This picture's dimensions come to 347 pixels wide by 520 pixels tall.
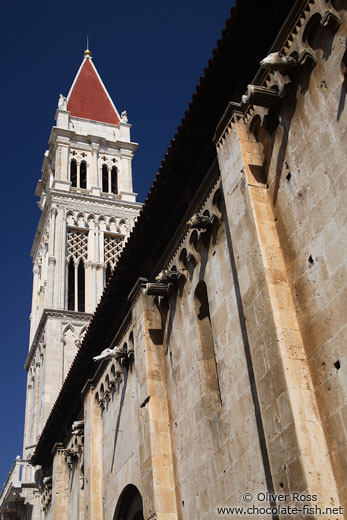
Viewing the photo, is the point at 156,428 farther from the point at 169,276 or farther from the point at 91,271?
the point at 91,271

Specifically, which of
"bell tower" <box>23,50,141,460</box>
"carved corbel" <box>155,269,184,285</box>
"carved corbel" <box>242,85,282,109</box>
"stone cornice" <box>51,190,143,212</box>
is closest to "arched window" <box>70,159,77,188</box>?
"bell tower" <box>23,50,141,460</box>

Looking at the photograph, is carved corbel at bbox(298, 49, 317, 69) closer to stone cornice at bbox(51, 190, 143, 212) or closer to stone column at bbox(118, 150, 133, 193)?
stone cornice at bbox(51, 190, 143, 212)

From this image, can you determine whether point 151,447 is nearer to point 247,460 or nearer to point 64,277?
point 247,460

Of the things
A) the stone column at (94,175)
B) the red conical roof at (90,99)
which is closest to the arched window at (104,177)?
the stone column at (94,175)

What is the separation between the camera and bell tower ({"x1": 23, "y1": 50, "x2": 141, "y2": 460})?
2753cm

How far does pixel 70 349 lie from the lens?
27125mm

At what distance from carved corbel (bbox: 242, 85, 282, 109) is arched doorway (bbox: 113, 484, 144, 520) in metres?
7.95

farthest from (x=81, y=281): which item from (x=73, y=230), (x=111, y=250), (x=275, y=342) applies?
(x=275, y=342)

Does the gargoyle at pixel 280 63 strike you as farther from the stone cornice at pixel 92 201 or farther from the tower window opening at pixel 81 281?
the stone cornice at pixel 92 201

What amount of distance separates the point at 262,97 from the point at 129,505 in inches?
350

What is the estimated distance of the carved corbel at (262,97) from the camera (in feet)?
27.2

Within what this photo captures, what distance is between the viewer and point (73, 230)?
3112 centimetres

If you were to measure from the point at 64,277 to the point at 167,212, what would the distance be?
1756 centimetres

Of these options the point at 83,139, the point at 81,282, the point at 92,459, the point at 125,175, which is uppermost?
the point at 83,139
